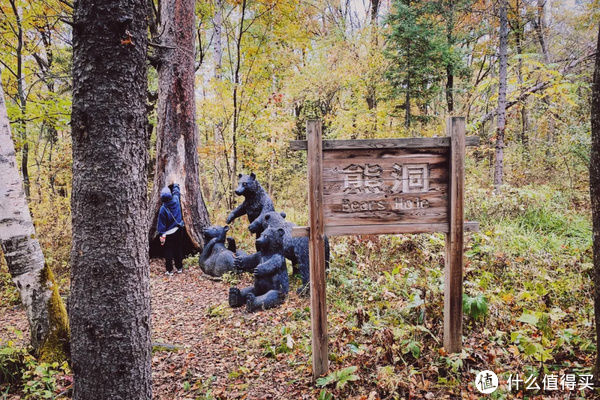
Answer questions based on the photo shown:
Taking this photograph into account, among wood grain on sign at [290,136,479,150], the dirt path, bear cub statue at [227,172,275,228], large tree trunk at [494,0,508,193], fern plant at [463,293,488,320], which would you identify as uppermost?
large tree trunk at [494,0,508,193]

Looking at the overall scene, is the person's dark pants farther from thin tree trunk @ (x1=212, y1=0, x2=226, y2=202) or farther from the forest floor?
thin tree trunk @ (x1=212, y1=0, x2=226, y2=202)

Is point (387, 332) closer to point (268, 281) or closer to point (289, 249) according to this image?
point (268, 281)

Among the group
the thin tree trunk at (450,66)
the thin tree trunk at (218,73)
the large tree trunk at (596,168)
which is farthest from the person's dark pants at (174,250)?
the thin tree trunk at (450,66)

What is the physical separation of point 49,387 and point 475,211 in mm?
8643

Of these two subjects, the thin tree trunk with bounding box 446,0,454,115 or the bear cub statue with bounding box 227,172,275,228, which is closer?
the bear cub statue with bounding box 227,172,275,228

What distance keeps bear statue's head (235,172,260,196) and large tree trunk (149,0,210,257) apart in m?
1.94

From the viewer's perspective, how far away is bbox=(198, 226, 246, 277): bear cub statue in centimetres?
644

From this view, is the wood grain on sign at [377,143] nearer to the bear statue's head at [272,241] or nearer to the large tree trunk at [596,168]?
the large tree trunk at [596,168]

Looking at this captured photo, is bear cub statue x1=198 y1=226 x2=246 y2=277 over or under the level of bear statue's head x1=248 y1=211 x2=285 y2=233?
under

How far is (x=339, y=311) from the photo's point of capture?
15.0 ft

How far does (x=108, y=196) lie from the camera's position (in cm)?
212

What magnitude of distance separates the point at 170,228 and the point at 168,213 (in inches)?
12.8

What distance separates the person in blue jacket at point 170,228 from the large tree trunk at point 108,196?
186 inches

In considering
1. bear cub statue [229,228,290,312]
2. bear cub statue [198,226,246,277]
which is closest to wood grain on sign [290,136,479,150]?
bear cub statue [229,228,290,312]
